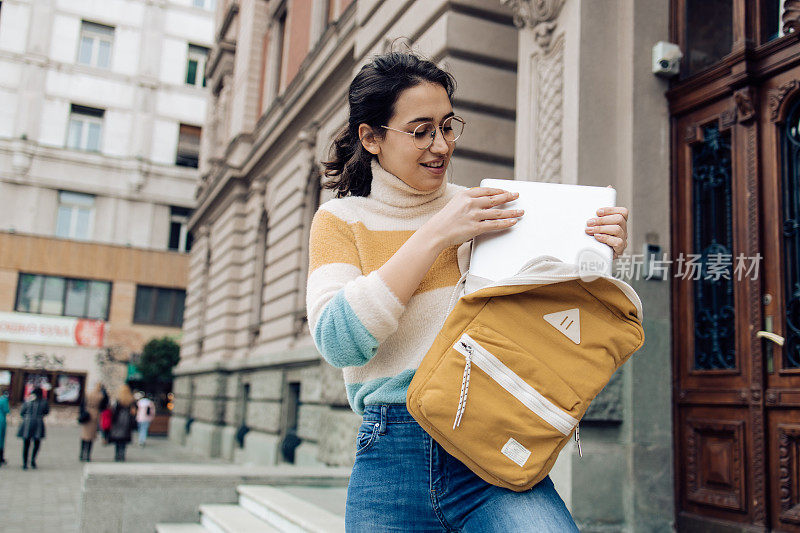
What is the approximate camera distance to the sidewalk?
875 cm

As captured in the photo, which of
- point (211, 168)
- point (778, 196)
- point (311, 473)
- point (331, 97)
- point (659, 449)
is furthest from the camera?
point (211, 168)

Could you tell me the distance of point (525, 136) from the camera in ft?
21.8

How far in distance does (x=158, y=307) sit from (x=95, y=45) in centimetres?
1291

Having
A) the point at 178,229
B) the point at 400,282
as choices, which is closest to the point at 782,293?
the point at 400,282

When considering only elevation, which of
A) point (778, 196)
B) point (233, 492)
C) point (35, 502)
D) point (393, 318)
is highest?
point (778, 196)

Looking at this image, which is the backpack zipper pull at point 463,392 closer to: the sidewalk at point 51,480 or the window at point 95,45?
the sidewalk at point 51,480

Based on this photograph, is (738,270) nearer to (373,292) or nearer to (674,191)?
(674,191)

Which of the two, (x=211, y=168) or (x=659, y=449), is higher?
(x=211, y=168)

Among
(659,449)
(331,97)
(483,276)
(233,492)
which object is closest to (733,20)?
(659,449)

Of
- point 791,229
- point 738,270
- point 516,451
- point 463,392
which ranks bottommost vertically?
point 516,451

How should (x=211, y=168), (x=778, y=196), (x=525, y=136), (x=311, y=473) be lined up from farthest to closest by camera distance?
(x=211, y=168)
(x=311, y=473)
(x=525, y=136)
(x=778, y=196)

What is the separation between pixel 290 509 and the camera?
5.59m

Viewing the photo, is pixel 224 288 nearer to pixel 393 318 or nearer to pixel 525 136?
pixel 525 136

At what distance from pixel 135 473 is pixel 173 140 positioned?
101ft
